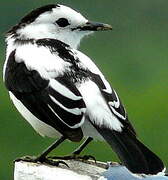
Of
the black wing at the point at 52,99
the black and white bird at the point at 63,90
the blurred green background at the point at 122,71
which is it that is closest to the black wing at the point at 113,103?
the black and white bird at the point at 63,90

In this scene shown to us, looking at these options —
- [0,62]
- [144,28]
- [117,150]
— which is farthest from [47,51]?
[144,28]

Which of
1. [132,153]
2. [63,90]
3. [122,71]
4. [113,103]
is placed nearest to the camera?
[132,153]

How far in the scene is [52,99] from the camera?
5.12 meters

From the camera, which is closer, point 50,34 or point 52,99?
point 52,99

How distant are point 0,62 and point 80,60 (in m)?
6.87

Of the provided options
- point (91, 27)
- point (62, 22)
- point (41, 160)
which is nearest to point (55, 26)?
point (62, 22)

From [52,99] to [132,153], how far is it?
0.40 m

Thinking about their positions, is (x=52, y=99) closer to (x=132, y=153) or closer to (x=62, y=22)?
(x=132, y=153)

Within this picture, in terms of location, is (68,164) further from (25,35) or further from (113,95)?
(25,35)

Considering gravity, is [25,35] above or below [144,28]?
above

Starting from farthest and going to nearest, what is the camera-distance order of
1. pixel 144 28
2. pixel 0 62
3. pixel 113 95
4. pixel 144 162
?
pixel 144 28 → pixel 0 62 → pixel 113 95 → pixel 144 162

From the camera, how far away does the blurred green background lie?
→ 10789 millimetres

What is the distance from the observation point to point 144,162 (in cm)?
485

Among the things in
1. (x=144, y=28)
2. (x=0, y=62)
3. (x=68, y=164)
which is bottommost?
(x=144, y=28)
